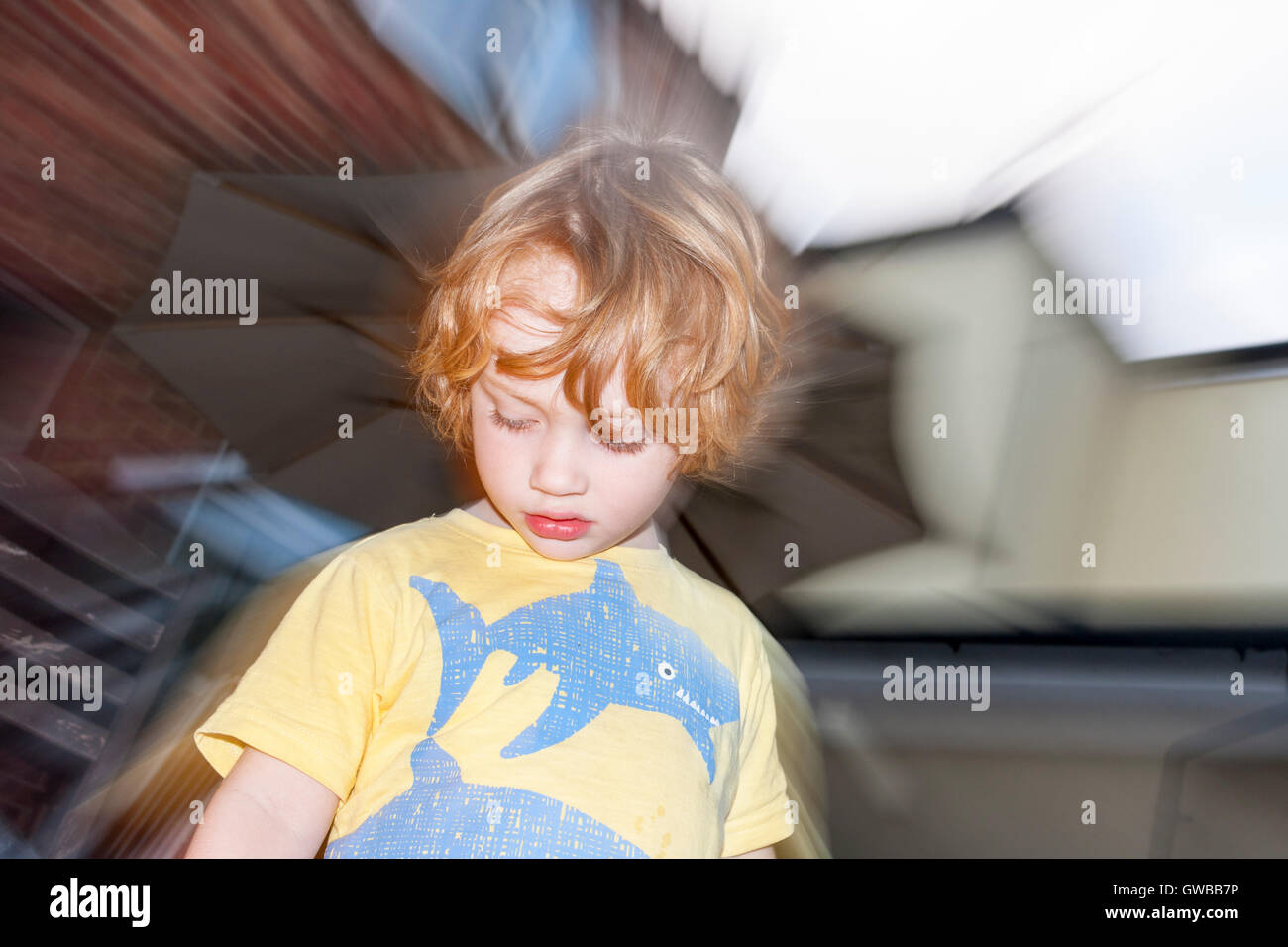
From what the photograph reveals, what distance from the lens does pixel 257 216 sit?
0.97 metres

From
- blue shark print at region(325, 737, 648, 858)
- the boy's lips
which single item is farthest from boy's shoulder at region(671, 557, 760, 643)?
blue shark print at region(325, 737, 648, 858)

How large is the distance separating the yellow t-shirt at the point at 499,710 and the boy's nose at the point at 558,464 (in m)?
0.10

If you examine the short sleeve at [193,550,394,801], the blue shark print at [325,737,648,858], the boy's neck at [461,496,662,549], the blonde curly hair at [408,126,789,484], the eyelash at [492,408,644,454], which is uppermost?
the blonde curly hair at [408,126,789,484]

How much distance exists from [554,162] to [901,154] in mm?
338

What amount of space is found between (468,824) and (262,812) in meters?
0.15

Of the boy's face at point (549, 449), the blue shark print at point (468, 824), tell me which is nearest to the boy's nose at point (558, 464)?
the boy's face at point (549, 449)

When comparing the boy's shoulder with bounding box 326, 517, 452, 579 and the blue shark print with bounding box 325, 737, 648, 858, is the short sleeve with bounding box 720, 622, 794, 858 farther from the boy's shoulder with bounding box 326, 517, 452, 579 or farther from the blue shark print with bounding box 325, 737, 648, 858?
the boy's shoulder with bounding box 326, 517, 452, 579

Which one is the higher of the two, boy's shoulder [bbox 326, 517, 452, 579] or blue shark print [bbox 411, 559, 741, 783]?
boy's shoulder [bbox 326, 517, 452, 579]

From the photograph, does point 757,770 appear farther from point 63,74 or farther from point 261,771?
point 63,74

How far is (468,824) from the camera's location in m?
0.80

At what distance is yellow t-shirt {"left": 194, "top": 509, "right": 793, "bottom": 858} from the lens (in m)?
0.80

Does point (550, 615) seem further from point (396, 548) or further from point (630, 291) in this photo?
point (630, 291)

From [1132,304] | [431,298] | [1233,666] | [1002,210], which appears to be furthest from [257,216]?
[1233,666]

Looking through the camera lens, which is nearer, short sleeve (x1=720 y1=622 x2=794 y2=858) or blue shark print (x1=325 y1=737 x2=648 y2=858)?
blue shark print (x1=325 y1=737 x2=648 y2=858)
